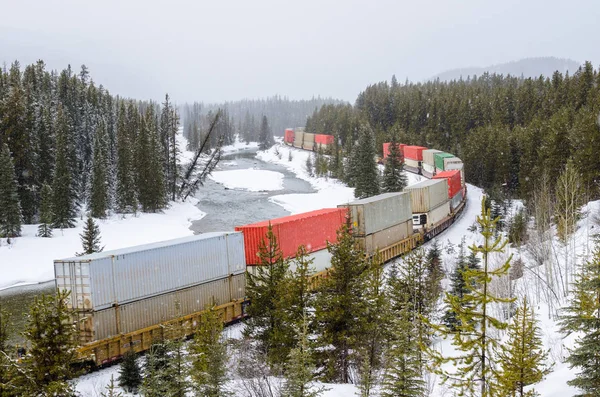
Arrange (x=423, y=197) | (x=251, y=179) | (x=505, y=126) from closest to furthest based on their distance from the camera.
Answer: (x=423, y=197)
(x=505, y=126)
(x=251, y=179)

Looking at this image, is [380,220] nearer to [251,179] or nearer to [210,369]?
[210,369]

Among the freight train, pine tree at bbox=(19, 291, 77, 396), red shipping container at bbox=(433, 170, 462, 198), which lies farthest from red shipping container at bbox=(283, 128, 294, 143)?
pine tree at bbox=(19, 291, 77, 396)

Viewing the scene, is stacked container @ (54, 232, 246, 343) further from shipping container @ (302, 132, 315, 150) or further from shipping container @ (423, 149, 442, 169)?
shipping container @ (302, 132, 315, 150)

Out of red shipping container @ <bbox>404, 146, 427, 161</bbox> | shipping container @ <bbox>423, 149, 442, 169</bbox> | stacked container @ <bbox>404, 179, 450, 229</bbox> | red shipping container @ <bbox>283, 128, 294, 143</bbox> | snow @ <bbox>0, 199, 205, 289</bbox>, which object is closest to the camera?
snow @ <bbox>0, 199, 205, 289</bbox>

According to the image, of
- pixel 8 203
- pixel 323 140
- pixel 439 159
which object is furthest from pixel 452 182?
pixel 323 140

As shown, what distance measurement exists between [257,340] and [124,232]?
36840 mm

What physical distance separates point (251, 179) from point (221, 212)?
110 feet

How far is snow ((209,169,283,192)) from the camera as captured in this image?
9138cm

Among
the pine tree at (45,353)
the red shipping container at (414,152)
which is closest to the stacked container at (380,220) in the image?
the pine tree at (45,353)

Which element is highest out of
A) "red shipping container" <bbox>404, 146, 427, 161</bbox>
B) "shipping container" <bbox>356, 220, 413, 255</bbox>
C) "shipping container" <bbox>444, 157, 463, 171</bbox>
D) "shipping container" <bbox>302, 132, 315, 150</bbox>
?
"shipping container" <bbox>302, 132, 315, 150</bbox>

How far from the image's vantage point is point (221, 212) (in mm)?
67625

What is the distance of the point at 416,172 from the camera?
291ft

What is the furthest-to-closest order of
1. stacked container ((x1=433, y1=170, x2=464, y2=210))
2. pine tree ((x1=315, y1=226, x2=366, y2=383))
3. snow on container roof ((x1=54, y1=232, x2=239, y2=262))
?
stacked container ((x1=433, y1=170, x2=464, y2=210)) → snow on container roof ((x1=54, y1=232, x2=239, y2=262)) → pine tree ((x1=315, y1=226, x2=366, y2=383))

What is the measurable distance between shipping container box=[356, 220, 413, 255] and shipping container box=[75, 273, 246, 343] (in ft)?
38.4
